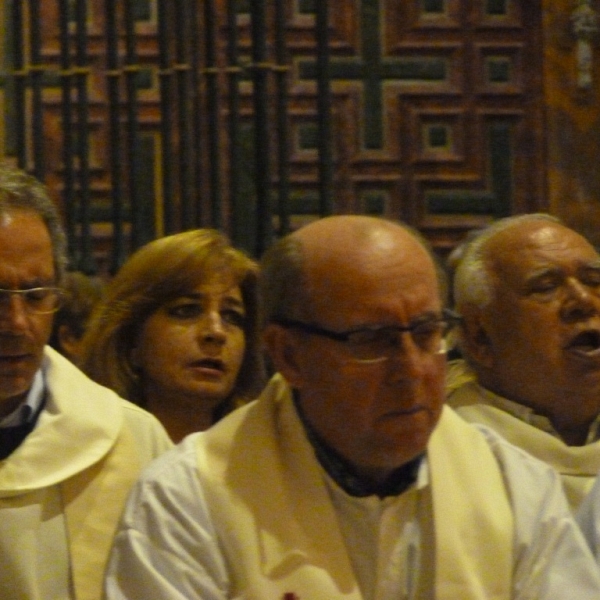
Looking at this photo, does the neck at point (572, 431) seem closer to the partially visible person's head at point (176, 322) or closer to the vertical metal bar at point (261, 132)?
the partially visible person's head at point (176, 322)

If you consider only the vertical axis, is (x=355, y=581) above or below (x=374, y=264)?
below

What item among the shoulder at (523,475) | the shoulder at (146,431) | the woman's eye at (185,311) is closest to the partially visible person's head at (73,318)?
the woman's eye at (185,311)

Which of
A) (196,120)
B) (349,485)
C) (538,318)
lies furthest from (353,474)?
(196,120)

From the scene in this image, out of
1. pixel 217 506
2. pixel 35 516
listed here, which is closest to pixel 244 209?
pixel 35 516

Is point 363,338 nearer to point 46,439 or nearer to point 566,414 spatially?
point 46,439

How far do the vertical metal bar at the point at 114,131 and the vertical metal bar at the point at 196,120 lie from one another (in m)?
0.24

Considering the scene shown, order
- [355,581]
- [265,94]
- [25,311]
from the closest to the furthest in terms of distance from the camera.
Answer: [355,581] < [25,311] < [265,94]

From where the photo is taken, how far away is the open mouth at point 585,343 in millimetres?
3211

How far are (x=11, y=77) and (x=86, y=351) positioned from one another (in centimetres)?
189

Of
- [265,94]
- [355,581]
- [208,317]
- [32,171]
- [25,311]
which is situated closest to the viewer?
[355,581]

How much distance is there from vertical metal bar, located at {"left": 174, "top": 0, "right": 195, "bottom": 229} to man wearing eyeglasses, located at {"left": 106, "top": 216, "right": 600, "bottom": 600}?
1.94 m

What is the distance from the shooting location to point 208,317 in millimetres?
3428

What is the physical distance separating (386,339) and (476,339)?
106cm

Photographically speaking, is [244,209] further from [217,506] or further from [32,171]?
[217,506]
